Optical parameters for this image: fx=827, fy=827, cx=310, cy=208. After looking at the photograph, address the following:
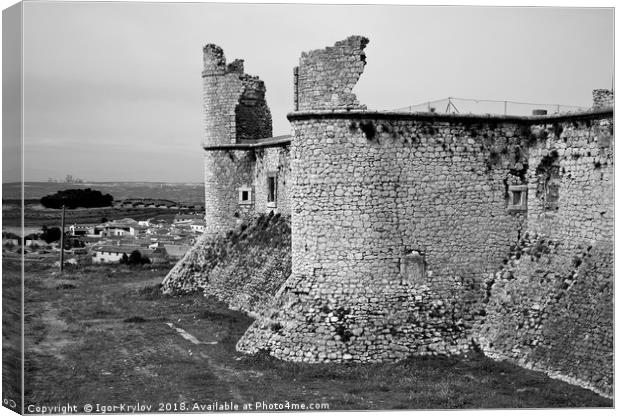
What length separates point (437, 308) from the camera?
17.3 metres

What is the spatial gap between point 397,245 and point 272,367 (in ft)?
11.8

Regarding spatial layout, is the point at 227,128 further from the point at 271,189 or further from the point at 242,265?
the point at 242,265

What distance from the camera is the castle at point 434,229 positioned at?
1636cm

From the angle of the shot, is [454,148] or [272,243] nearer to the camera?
[454,148]

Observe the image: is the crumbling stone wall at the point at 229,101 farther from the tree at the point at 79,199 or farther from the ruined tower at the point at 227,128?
the tree at the point at 79,199

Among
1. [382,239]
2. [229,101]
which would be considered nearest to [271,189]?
[229,101]

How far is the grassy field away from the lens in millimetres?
14594

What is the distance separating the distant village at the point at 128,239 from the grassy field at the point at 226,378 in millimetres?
13067

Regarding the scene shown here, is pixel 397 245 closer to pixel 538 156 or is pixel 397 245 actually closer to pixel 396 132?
pixel 396 132

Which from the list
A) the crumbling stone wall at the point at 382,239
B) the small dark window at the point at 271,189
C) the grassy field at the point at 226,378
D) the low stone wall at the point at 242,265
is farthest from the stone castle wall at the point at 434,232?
the small dark window at the point at 271,189

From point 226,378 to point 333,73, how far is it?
23.0 ft

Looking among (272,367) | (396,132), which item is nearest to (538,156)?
(396,132)

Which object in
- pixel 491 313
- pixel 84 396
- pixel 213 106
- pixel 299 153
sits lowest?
pixel 84 396

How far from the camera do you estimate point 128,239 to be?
3997 cm
